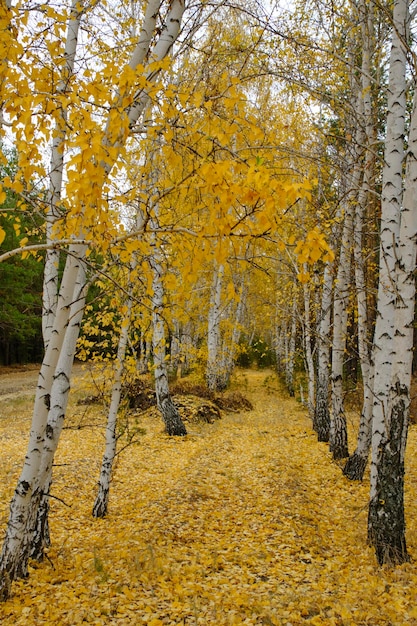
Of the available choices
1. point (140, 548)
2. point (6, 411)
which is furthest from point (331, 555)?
point (6, 411)

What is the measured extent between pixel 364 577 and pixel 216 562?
55.3 inches

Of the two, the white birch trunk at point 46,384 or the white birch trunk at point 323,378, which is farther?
the white birch trunk at point 323,378

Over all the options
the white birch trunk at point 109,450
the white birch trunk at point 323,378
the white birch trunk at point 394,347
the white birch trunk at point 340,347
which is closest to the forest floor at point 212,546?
the white birch trunk at point 109,450

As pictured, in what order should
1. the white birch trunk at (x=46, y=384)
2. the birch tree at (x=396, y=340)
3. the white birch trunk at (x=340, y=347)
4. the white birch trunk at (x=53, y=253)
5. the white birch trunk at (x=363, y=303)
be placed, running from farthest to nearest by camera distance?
the white birch trunk at (x=340, y=347), the white birch trunk at (x=363, y=303), the white birch trunk at (x=53, y=253), the birch tree at (x=396, y=340), the white birch trunk at (x=46, y=384)

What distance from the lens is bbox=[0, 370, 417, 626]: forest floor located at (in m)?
3.41

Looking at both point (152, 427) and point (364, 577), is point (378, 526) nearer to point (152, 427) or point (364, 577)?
point (364, 577)

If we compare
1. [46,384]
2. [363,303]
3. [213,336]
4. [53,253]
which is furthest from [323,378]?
[46,384]

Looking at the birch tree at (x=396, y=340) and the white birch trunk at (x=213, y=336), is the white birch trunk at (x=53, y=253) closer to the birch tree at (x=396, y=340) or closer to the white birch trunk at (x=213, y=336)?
the birch tree at (x=396, y=340)

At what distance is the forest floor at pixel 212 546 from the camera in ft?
11.2

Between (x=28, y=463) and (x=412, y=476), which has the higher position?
(x=28, y=463)

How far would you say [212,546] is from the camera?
15.4ft

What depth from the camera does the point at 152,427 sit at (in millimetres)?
11180

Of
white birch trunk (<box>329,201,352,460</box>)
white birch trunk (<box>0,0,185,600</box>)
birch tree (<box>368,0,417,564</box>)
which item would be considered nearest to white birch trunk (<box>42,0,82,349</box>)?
white birch trunk (<box>0,0,185,600</box>)

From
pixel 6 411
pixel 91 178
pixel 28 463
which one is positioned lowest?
pixel 6 411
